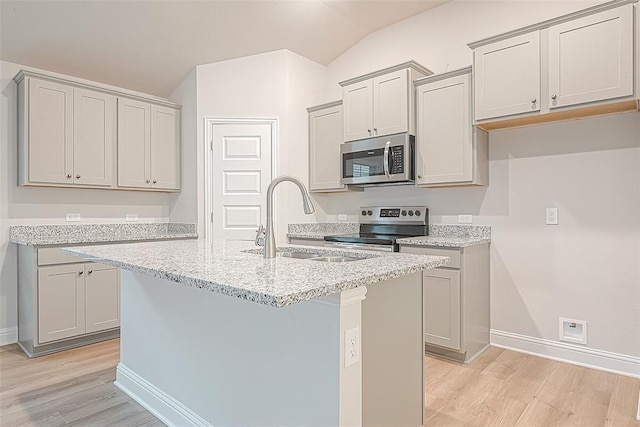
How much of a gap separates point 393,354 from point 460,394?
40.5 inches

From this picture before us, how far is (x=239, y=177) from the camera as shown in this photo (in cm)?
404

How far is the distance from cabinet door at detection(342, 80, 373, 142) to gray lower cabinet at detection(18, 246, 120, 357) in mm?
2488

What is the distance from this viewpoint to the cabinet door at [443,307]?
112 inches

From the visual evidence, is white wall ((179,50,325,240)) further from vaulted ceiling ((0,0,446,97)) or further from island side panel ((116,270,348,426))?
island side panel ((116,270,348,426))

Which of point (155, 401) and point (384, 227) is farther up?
point (384, 227)

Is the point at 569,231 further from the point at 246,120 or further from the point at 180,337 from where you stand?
the point at 246,120

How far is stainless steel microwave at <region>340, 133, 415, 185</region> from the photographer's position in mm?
3326

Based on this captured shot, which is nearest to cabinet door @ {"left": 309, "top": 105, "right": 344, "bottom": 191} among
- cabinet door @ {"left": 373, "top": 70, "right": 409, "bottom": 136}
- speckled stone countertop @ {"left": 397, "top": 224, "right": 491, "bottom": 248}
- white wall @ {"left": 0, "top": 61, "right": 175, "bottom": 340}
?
cabinet door @ {"left": 373, "top": 70, "right": 409, "bottom": 136}

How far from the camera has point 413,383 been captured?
178 centimetres

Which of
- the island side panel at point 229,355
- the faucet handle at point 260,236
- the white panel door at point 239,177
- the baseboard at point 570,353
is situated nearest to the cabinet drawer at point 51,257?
the island side panel at point 229,355

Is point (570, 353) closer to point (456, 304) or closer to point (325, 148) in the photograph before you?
point (456, 304)

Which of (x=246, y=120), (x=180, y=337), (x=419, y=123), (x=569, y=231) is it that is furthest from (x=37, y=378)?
(x=569, y=231)

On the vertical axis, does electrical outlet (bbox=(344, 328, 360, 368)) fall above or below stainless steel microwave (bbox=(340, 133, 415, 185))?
below

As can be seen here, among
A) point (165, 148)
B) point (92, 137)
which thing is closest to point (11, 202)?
point (92, 137)
